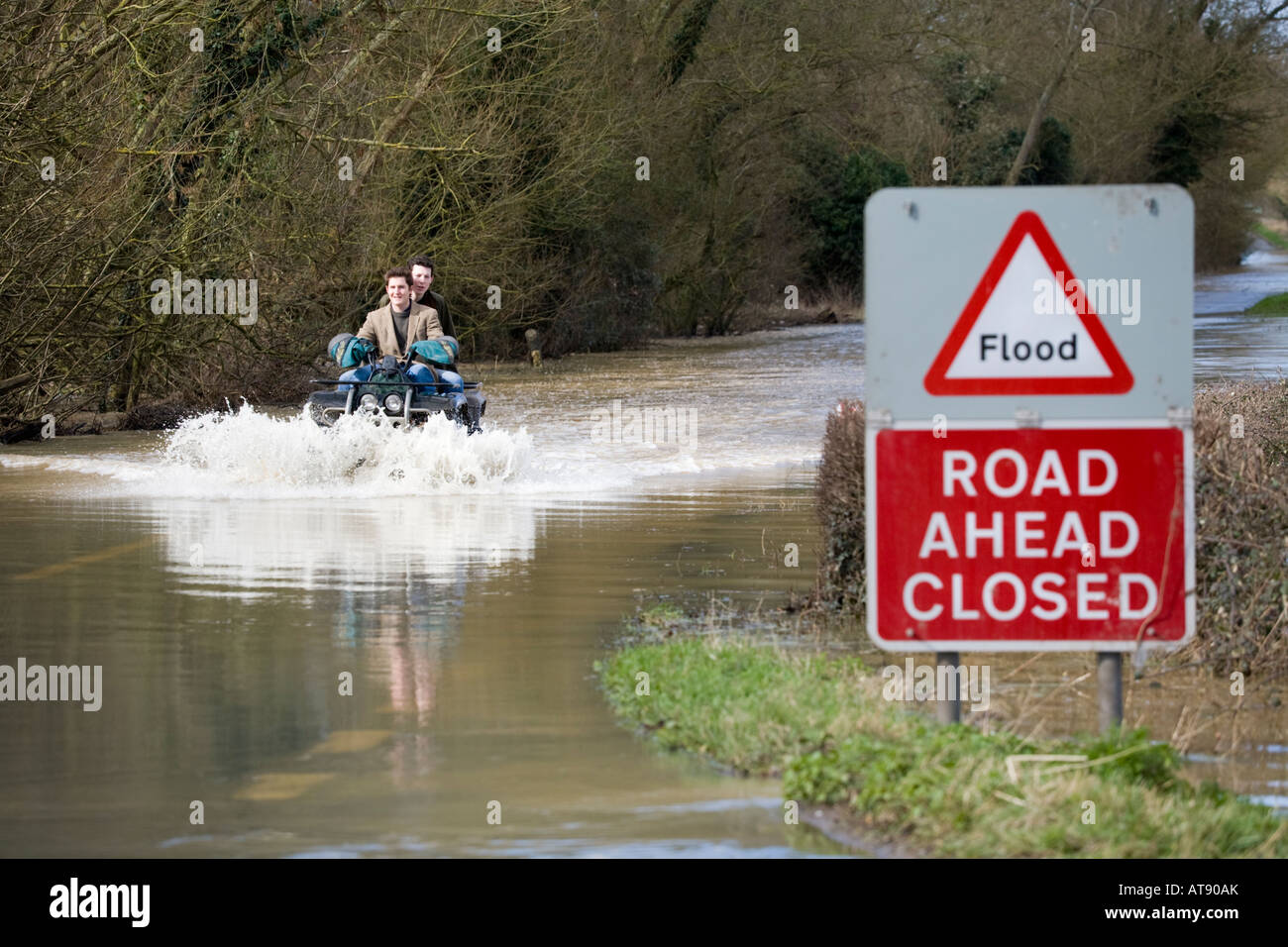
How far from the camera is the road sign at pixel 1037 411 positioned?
6.01 metres

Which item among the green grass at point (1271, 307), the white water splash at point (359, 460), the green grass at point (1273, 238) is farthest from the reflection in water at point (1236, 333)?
the green grass at point (1273, 238)

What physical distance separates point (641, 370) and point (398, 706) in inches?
1230

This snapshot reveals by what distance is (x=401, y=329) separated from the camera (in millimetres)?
17859

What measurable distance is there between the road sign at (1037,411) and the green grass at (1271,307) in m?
46.4

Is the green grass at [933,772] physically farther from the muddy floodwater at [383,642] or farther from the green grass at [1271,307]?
the green grass at [1271,307]

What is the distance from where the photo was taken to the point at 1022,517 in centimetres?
605

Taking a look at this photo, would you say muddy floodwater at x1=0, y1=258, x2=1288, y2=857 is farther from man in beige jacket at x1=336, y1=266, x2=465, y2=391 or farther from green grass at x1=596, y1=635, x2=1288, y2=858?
man in beige jacket at x1=336, y1=266, x2=465, y2=391

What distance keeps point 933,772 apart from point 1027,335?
135 centimetres

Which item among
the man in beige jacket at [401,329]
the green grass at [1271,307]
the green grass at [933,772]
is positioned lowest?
the green grass at [933,772]

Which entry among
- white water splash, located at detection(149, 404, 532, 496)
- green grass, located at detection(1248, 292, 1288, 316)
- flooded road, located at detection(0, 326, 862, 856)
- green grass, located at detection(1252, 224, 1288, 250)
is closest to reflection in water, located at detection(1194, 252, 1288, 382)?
green grass, located at detection(1248, 292, 1288, 316)

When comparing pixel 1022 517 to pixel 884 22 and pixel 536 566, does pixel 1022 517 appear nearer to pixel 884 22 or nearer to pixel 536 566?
pixel 536 566

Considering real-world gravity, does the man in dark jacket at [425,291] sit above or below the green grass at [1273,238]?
below

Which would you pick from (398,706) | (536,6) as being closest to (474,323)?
(536,6)

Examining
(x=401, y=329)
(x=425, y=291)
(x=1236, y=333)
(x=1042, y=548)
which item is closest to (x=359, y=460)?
(x=401, y=329)
